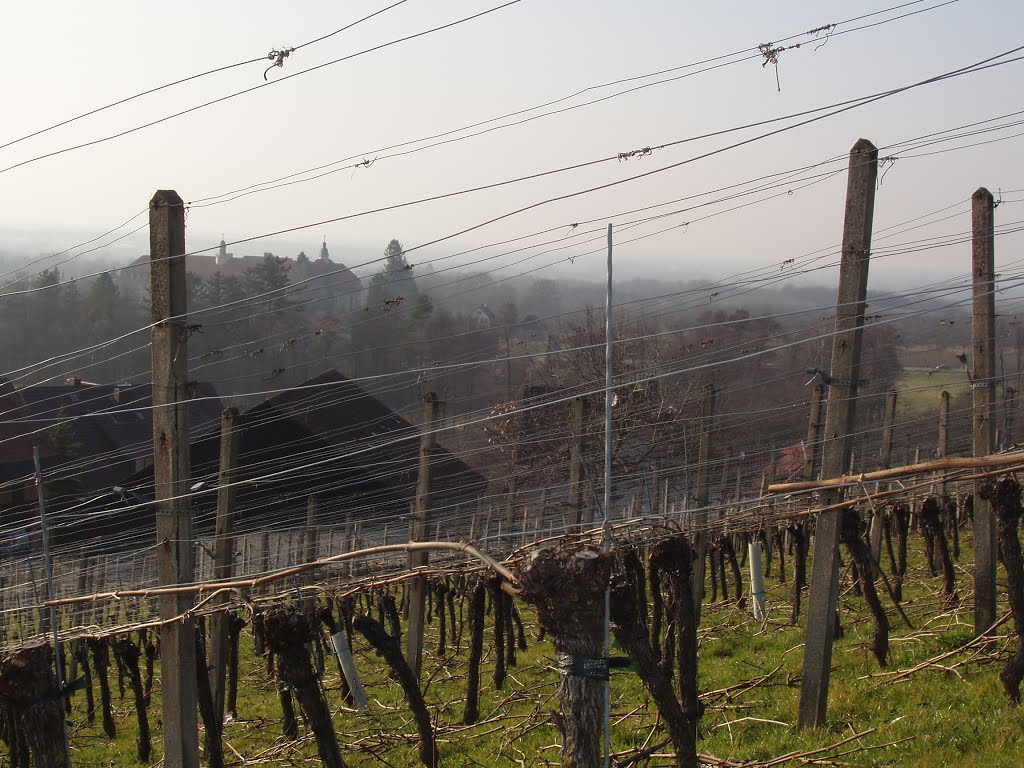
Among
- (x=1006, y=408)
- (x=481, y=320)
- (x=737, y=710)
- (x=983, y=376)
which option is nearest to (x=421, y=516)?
(x=737, y=710)

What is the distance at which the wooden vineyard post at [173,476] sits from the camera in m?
7.48

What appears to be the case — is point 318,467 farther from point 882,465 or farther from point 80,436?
point 80,436

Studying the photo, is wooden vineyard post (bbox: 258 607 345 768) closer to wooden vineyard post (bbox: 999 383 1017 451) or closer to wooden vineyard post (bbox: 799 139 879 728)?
wooden vineyard post (bbox: 799 139 879 728)

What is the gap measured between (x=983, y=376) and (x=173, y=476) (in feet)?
23.3

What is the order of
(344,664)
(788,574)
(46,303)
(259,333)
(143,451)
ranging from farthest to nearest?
(46,303), (259,333), (143,451), (788,574), (344,664)

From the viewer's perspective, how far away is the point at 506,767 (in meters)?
8.33

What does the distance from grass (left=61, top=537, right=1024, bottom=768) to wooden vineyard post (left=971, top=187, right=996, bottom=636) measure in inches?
24.3

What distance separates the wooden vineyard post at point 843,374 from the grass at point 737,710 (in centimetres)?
92

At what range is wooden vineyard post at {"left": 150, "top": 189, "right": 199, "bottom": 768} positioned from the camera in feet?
24.5

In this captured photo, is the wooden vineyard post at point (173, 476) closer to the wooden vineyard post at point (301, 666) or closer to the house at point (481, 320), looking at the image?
the wooden vineyard post at point (301, 666)

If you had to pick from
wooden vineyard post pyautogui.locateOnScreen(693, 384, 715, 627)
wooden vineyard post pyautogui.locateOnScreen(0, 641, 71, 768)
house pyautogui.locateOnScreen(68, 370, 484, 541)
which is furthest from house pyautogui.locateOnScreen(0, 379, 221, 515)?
wooden vineyard post pyautogui.locateOnScreen(0, 641, 71, 768)

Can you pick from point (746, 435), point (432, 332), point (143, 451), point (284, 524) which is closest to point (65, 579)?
point (284, 524)

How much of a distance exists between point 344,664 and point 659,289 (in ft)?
55.5

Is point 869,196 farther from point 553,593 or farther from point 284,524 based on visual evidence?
point 284,524
